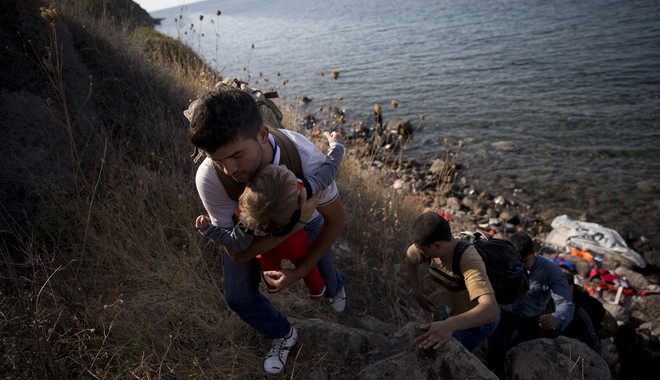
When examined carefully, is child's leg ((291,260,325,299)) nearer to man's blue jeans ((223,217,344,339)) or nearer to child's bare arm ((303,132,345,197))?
man's blue jeans ((223,217,344,339))

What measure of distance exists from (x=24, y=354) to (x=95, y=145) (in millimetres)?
2835

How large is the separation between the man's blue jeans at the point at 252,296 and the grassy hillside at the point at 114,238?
228 mm

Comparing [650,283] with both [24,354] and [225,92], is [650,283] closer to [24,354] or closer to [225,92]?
[225,92]

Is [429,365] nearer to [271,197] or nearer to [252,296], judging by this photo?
[252,296]

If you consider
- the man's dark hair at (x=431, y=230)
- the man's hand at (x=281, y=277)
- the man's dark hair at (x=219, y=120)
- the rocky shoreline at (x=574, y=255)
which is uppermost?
the man's dark hair at (x=219, y=120)

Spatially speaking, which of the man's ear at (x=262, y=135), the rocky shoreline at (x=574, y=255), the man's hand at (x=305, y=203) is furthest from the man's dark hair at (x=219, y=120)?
the rocky shoreline at (x=574, y=255)

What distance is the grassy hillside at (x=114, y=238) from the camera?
246cm

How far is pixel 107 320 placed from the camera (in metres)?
2.77

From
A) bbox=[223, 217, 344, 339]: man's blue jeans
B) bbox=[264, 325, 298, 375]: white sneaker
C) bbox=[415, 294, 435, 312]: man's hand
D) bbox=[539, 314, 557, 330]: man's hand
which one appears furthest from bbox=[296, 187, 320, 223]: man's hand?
bbox=[539, 314, 557, 330]: man's hand

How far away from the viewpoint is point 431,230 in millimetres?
2898

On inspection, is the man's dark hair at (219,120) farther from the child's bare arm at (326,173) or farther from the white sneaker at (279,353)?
the white sneaker at (279,353)

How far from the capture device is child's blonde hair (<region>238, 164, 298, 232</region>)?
72.9 inches

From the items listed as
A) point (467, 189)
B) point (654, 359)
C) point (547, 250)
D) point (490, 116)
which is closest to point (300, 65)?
point (490, 116)

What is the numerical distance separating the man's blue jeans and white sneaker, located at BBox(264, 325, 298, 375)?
1.7 inches
